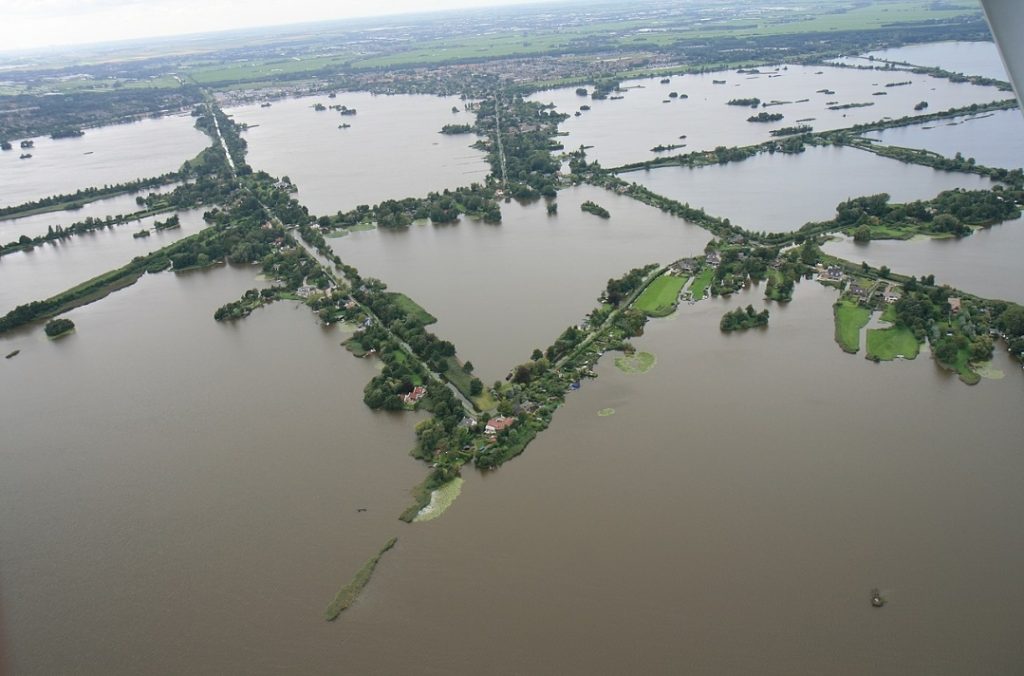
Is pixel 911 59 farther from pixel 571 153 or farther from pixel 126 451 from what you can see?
pixel 126 451

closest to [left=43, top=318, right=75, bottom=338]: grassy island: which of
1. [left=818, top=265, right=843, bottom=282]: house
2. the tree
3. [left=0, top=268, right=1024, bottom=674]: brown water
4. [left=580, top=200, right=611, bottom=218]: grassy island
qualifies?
[left=0, top=268, right=1024, bottom=674]: brown water

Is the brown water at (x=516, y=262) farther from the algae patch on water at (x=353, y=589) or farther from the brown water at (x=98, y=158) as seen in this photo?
the brown water at (x=98, y=158)

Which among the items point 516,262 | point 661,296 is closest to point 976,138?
point 661,296

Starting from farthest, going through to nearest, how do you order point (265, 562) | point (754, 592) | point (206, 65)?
1. point (206, 65)
2. point (265, 562)
3. point (754, 592)

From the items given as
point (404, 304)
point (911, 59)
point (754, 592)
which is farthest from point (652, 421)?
point (911, 59)

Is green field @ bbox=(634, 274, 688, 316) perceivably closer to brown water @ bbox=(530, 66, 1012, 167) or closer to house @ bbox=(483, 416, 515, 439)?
house @ bbox=(483, 416, 515, 439)

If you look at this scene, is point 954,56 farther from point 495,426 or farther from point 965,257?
point 495,426
